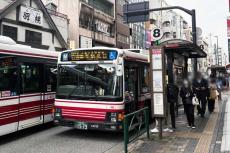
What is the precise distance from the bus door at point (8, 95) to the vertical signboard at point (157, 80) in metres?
3.94

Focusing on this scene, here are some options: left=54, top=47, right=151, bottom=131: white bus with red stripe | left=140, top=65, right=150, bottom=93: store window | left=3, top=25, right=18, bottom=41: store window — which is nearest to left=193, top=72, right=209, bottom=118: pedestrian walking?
left=140, top=65, right=150, bottom=93: store window

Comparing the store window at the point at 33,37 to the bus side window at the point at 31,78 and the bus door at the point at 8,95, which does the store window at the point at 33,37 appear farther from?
the bus door at the point at 8,95

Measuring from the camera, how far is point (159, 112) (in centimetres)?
865

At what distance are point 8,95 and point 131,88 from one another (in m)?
3.67

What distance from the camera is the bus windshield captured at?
855 cm

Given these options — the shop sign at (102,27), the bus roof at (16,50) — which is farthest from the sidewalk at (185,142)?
the shop sign at (102,27)

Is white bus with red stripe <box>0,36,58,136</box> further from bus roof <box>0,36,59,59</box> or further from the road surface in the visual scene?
the road surface

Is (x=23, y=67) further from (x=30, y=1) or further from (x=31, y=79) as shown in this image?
(x=30, y=1)

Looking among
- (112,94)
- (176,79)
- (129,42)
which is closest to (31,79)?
(112,94)

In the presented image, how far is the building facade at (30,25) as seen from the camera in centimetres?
2272

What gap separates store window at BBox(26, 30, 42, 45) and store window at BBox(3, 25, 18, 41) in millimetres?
1461

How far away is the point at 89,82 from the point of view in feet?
29.0

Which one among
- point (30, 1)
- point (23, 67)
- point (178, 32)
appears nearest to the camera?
point (23, 67)

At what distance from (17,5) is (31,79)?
15.9m
